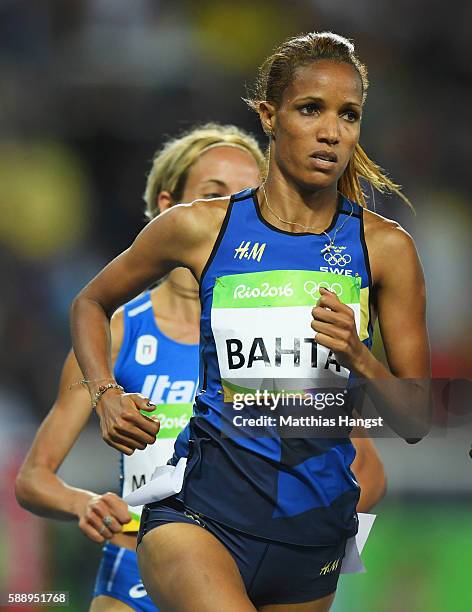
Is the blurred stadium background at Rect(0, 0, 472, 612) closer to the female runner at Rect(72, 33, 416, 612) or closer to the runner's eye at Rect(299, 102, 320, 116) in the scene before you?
the female runner at Rect(72, 33, 416, 612)

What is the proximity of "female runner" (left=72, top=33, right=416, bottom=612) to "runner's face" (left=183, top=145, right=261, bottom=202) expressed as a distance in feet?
3.62

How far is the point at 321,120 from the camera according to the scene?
98.9 inches

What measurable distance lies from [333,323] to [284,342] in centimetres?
21

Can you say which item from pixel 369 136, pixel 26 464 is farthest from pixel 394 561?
pixel 369 136

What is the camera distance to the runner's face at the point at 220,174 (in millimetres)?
3771

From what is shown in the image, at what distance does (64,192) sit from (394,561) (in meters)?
5.02

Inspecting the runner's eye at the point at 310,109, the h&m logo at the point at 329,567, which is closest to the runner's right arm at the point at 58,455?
the h&m logo at the point at 329,567

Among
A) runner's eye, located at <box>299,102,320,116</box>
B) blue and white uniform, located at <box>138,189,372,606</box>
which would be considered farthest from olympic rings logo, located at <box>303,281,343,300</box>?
runner's eye, located at <box>299,102,320,116</box>

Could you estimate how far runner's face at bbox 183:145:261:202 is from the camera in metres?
3.77

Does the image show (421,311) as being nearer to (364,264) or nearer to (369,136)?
(364,264)

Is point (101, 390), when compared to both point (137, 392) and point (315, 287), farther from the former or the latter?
point (137, 392)

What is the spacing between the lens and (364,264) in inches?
100

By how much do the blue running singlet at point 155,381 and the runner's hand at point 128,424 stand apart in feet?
2.93

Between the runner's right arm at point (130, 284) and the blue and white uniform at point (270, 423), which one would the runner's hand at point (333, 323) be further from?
the runner's right arm at point (130, 284)
